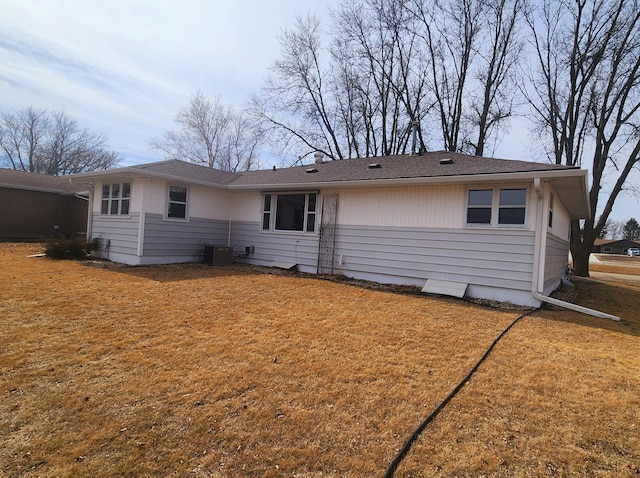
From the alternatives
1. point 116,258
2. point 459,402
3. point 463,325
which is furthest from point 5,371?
point 116,258

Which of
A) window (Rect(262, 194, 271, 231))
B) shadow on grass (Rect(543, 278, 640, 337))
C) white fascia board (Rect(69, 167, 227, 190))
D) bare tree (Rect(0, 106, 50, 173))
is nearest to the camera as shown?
shadow on grass (Rect(543, 278, 640, 337))

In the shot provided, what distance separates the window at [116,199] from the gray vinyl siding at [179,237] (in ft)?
3.79

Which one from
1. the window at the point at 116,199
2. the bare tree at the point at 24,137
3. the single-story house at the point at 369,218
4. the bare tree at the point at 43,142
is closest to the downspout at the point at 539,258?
the single-story house at the point at 369,218

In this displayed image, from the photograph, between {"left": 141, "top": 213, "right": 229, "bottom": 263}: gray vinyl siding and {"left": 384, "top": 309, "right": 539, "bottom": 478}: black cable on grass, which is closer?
{"left": 384, "top": 309, "right": 539, "bottom": 478}: black cable on grass

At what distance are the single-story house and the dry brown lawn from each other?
2.12m

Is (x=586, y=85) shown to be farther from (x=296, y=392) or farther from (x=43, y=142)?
(x=43, y=142)

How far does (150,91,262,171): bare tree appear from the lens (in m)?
28.5

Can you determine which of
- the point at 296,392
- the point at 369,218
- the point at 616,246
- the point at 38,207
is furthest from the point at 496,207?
the point at 616,246

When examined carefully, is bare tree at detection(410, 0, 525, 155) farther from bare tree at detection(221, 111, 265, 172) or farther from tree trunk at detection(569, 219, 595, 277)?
A: bare tree at detection(221, 111, 265, 172)

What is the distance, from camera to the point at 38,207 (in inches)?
650

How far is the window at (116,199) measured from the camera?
33.3 ft

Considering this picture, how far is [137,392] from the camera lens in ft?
8.70

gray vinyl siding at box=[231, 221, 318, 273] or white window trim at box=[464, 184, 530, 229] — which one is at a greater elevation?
white window trim at box=[464, 184, 530, 229]

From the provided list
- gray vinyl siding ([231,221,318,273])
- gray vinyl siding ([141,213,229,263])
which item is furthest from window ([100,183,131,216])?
gray vinyl siding ([231,221,318,273])
